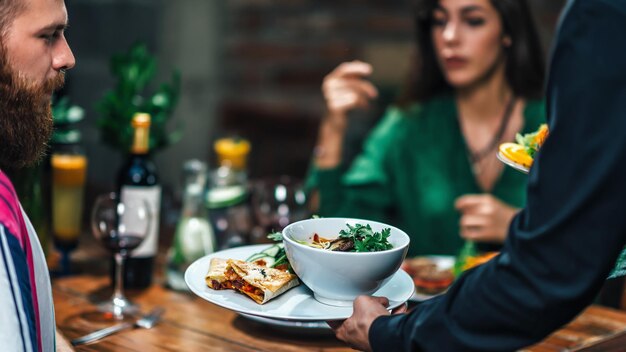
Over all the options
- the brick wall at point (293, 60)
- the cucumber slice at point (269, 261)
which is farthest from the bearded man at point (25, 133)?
the brick wall at point (293, 60)

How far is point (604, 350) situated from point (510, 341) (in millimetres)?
553

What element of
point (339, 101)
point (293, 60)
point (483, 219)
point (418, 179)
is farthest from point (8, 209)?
point (293, 60)

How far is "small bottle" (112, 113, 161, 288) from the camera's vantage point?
1.47 m

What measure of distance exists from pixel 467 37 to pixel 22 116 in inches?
54.0

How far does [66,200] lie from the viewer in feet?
5.34

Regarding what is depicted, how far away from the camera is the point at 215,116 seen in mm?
3438

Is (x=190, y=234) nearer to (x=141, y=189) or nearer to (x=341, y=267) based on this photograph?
(x=141, y=189)

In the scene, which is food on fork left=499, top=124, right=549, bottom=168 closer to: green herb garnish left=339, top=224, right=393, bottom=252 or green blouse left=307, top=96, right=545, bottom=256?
green herb garnish left=339, top=224, right=393, bottom=252

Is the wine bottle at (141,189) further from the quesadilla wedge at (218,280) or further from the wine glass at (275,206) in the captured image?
the quesadilla wedge at (218,280)

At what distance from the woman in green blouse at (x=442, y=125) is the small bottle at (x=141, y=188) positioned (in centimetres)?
70

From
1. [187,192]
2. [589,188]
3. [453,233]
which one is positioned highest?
[589,188]

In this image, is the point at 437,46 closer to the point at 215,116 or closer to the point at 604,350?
the point at 604,350

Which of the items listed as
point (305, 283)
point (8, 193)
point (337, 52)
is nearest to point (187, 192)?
point (305, 283)

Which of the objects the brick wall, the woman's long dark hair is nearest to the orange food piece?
the woman's long dark hair
